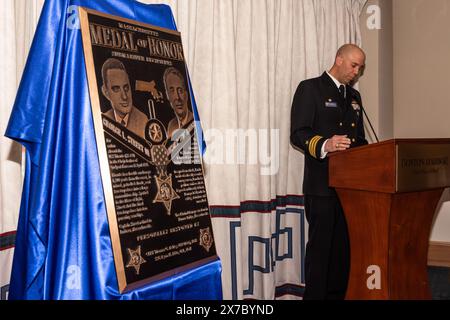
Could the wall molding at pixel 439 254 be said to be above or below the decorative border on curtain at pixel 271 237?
below

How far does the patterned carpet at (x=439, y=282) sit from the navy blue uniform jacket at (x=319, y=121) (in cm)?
116

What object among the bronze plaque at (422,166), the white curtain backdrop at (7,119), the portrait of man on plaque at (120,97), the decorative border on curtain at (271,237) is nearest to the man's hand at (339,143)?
the bronze plaque at (422,166)

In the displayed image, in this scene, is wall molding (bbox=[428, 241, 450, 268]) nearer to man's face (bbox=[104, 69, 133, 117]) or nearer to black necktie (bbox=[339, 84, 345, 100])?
black necktie (bbox=[339, 84, 345, 100])

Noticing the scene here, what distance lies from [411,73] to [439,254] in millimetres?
1708

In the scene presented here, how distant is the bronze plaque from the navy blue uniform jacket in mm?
713

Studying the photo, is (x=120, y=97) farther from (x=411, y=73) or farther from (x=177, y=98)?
(x=411, y=73)

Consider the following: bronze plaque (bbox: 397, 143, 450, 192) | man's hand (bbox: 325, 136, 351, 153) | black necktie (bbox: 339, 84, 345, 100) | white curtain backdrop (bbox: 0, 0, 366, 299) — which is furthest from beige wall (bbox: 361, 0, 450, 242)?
bronze plaque (bbox: 397, 143, 450, 192)

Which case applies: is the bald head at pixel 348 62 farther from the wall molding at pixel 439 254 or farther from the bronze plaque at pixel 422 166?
the wall molding at pixel 439 254

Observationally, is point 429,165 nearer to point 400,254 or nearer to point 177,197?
point 400,254

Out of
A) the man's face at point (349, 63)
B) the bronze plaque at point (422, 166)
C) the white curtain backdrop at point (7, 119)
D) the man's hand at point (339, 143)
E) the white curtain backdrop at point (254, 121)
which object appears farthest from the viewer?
the man's face at point (349, 63)

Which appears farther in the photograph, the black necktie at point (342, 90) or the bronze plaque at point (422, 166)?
the black necktie at point (342, 90)

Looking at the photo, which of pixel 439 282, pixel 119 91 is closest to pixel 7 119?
pixel 119 91

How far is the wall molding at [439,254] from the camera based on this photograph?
4.29 m

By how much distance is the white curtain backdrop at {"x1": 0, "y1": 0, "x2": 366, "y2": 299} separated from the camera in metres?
2.94
